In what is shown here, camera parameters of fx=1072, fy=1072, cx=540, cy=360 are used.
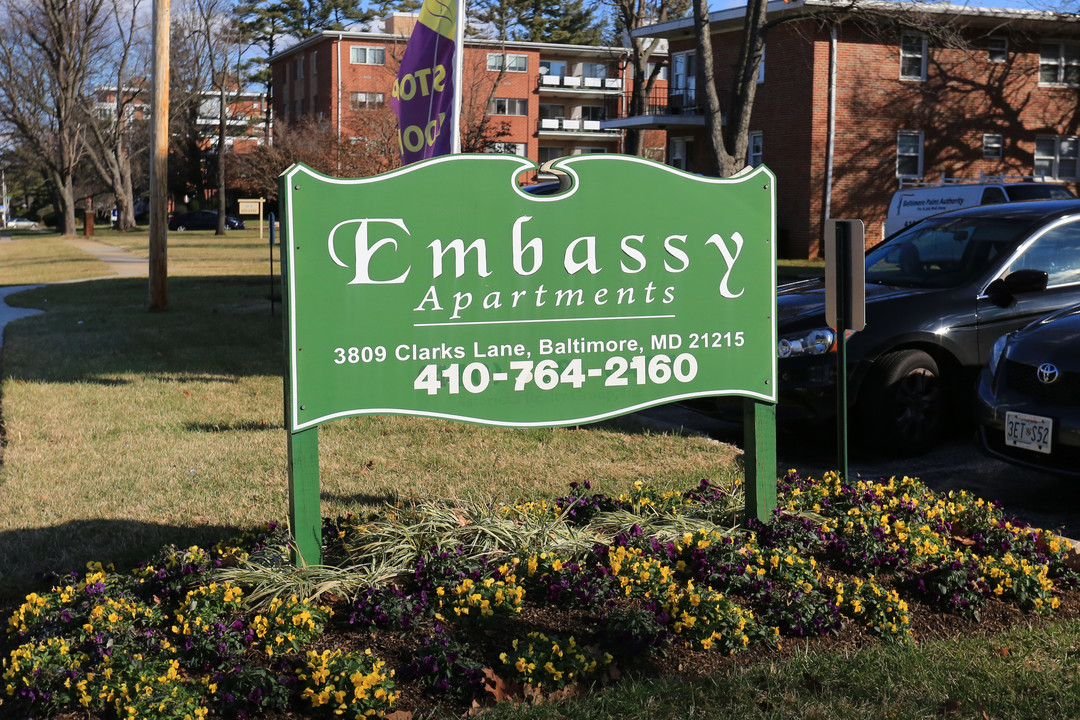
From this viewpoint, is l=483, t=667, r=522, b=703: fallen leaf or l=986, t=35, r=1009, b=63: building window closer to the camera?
l=483, t=667, r=522, b=703: fallen leaf

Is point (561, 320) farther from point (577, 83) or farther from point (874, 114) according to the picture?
point (577, 83)

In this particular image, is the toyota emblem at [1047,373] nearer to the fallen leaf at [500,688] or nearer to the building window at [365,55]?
the fallen leaf at [500,688]

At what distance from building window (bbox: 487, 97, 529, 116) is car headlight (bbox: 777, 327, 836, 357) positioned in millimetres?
56003

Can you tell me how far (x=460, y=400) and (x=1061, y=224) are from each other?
5.42 metres

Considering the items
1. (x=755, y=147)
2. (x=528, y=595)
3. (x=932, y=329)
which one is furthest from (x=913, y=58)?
(x=528, y=595)

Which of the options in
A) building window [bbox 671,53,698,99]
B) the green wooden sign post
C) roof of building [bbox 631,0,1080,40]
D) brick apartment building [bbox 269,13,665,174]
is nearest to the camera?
the green wooden sign post

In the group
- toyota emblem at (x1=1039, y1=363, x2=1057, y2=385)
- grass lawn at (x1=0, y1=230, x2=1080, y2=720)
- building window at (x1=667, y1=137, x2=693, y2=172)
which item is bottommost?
grass lawn at (x1=0, y1=230, x2=1080, y2=720)

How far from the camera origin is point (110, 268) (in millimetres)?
27297

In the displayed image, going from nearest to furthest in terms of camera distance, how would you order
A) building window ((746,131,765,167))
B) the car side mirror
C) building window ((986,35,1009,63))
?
the car side mirror → building window ((986,35,1009,63)) → building window ((746,131,765,167))

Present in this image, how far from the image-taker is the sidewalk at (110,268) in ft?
53.1

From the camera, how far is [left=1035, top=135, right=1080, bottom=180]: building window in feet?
108

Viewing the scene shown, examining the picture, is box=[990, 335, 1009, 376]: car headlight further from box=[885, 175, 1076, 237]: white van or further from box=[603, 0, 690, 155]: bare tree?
box=[603, 0, 690, 155]: bare tree

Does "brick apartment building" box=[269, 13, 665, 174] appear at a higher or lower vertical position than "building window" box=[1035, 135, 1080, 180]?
higher

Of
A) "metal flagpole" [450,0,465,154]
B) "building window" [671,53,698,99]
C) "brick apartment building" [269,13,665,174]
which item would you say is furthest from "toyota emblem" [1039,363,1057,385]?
"brick apartment building" [269,13,665,174]
